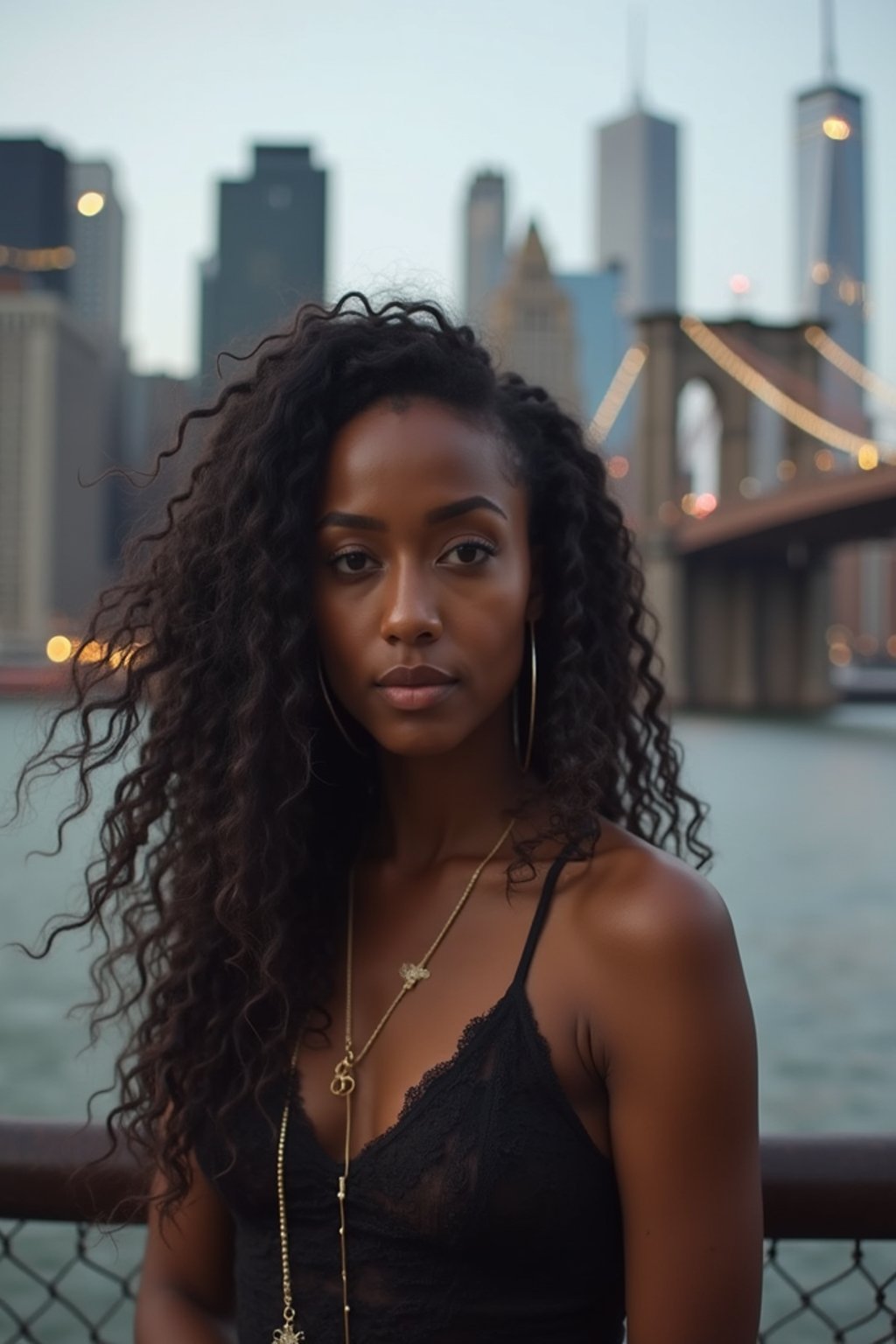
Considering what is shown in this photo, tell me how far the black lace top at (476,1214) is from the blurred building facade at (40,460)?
64526mm

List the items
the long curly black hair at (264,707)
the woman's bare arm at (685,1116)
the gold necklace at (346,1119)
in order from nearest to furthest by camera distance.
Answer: the woman's bare arm at (685,1116) < the gold necklace at (346,1119) < the long curly black hair at (264,707)

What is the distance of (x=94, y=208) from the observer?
3631 millimetres

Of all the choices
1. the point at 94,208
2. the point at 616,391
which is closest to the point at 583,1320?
the point at 94,208

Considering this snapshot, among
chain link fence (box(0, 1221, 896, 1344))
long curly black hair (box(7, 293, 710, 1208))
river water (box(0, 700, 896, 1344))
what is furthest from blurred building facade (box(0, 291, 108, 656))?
long curly black hair (box(7, 293, 710, 1208))

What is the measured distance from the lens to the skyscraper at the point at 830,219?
4794 centimetres

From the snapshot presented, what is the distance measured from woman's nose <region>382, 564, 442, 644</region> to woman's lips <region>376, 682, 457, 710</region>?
0.14ft

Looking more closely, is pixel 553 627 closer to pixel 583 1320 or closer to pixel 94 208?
pixel 583 1320

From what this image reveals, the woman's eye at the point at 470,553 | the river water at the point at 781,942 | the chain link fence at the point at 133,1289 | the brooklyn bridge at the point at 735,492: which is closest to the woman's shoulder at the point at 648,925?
the woman's eye at the point at 470,553

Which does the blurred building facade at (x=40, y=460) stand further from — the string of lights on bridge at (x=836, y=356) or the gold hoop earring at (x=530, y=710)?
the gold hoop earring at (x=530, y=710)

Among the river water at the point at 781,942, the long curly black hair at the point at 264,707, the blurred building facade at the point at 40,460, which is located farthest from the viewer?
the blurred building facade at the point at 40,460

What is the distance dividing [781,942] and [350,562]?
12.3 m

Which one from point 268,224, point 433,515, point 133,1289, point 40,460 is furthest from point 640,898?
point 268,224

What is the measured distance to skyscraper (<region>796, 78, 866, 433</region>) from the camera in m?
47.9

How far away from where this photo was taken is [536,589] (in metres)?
1.51
